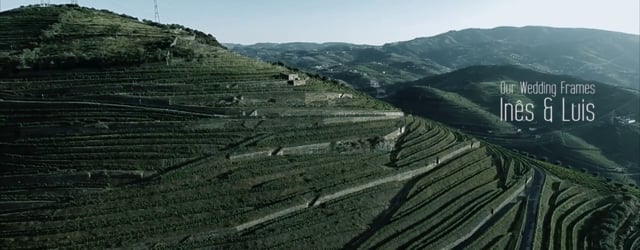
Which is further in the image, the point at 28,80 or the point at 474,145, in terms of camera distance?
the point at 474,145

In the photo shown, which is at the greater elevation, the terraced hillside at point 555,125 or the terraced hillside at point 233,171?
the terraced hillside at point 233,171

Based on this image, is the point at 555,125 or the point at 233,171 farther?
the point at 555,125

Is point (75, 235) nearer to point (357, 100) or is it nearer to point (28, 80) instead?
point (28, 80)

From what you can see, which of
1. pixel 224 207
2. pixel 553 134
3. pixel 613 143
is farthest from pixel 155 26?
pixel 613 143

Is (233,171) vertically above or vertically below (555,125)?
above

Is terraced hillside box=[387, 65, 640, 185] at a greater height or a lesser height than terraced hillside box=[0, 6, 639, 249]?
lesser

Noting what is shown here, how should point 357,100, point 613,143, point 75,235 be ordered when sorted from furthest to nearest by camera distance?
point 613,143 → point 357,100 → point 75,235

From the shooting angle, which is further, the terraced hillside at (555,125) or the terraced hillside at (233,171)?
the terraced hillside at (555,125)

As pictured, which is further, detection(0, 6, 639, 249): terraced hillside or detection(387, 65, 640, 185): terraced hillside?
detection(387, 65, 640, 185): terraced hillside
